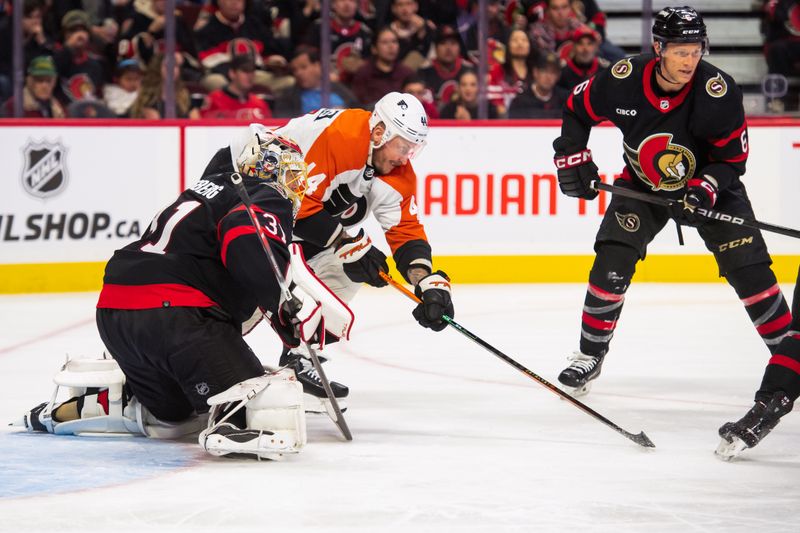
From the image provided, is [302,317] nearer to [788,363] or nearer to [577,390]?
[788,363]

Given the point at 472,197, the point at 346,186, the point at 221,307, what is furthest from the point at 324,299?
the point at 472,197

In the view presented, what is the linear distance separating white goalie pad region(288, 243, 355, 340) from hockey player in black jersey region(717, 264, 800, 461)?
3.25 feet

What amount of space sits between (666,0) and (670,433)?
157 inches

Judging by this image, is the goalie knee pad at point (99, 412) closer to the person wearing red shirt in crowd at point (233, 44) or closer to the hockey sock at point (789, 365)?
the hockey sock at point (789, 365)

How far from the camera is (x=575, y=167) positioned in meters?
4.13

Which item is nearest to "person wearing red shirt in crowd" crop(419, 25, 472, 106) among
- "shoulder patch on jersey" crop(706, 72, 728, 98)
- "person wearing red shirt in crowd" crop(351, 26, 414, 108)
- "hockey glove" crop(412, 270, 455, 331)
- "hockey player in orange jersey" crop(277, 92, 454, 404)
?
"person wearing red shirt in crowd" crop(351, 26, 414, 108)

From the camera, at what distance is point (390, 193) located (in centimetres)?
392

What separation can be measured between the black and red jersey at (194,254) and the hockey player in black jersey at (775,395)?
119 cm

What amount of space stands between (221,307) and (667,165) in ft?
5.18

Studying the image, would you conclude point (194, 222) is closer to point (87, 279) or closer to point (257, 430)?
point (257, 430)

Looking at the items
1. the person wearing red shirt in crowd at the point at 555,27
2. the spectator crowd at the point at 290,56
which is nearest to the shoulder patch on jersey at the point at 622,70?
the spectator crowd at the point at 290,56

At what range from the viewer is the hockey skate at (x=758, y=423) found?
3135mm

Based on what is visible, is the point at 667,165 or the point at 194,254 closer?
the point at 194,254

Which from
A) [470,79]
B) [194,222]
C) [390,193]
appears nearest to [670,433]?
[390,193]
